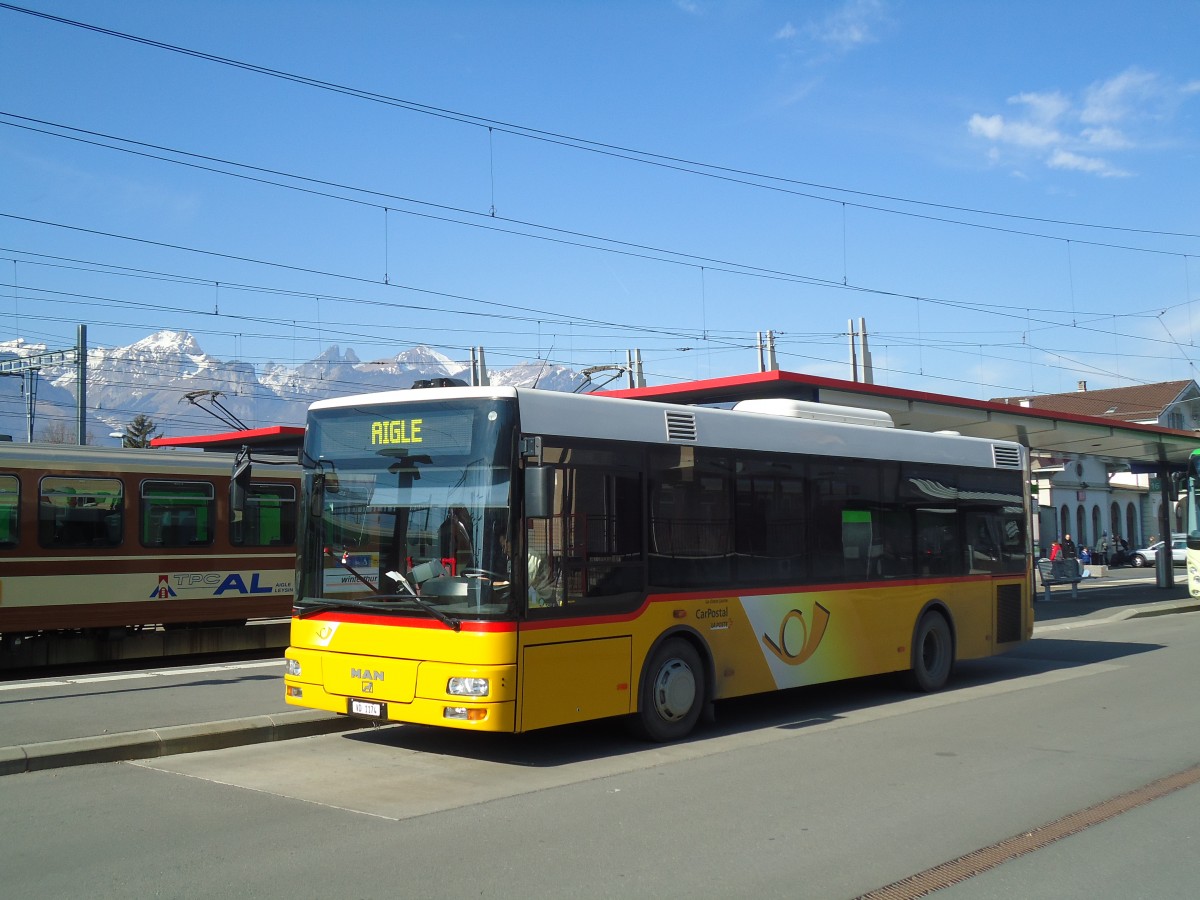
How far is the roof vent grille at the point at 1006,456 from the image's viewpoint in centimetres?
1573

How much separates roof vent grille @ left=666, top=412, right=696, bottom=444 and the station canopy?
721 cm

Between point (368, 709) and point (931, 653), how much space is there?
7.60 metres

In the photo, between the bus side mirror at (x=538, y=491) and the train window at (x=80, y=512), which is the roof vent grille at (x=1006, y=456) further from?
the train window at (x=80, y=512)

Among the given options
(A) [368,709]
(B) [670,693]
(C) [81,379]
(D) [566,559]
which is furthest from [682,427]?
(C) [81,379]

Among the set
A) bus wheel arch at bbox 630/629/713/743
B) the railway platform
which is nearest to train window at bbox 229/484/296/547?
the railway platform

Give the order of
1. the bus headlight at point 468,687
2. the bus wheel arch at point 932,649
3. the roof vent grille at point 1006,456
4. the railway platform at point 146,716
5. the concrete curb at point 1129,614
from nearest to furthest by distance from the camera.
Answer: the bus headlight at point 468,687 → the railway platform at point 146,716 → the bus wheel arch at point 932,649 → the roof vent grille at point 1006,456 → the concrete curb at point 1129,614

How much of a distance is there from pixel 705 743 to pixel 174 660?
11.0 meters

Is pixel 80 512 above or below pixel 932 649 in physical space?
above

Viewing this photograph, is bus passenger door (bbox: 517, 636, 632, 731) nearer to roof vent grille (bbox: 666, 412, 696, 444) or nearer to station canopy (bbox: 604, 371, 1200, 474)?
roof vent grille (bbox: 666, 412, 696, 444)

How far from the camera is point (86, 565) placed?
17.2 m

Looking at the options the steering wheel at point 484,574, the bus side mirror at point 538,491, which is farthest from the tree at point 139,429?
the bus side mirror at point 538,491

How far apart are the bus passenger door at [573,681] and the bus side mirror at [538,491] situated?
103 cm

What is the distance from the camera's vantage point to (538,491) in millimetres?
8914

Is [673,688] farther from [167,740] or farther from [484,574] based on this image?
[167,740]
